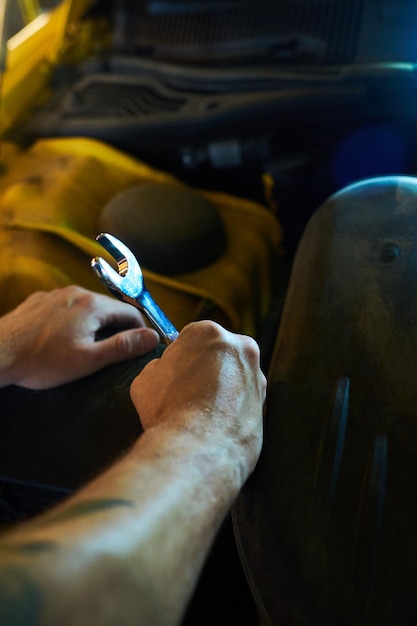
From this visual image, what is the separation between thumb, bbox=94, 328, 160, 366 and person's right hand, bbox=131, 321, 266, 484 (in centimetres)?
15

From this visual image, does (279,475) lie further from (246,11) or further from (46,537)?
(246,11)

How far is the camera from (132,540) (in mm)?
390

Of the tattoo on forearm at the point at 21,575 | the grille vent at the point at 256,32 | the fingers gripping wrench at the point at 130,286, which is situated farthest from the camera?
the grille vent at the point at 256,32

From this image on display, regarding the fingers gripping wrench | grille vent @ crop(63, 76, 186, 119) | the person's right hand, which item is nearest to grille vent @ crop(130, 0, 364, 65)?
grille vent @ crop(63, 76, 186, 119)

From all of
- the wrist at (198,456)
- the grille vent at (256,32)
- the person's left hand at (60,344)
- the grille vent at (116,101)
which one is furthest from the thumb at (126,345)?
the grille vent at (256,32)

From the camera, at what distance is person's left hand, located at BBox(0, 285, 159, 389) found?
75 cm

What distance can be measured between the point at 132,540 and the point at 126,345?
39cm

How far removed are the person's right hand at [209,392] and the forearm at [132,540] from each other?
0.02 meters

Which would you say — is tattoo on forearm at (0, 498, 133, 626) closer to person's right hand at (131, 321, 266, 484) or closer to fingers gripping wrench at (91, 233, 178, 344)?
person's right hand at (131, 321, 266, 484)

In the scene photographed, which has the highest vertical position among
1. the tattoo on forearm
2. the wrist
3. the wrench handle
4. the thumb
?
the tattoo on forearm

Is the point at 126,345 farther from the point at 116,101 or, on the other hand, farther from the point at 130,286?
the point at 116,101

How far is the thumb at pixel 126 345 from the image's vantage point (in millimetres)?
759

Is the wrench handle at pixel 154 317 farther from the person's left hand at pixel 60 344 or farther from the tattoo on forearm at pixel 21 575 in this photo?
the tattoo on forearm at pixel 21 575

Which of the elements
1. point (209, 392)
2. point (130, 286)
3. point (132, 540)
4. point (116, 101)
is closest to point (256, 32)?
point (116, 101)
